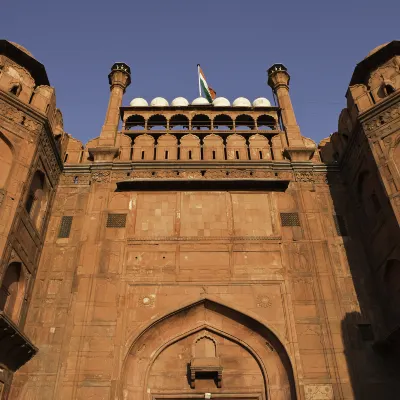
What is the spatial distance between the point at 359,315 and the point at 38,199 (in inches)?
466

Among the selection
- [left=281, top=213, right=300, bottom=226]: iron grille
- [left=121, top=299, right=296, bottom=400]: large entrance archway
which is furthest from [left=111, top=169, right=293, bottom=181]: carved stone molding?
[left=121, top=299, right=296, bottom=400]: large entrance archway

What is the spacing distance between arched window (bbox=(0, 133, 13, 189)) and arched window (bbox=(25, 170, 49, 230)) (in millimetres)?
1314

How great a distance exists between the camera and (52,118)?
52.9 ft

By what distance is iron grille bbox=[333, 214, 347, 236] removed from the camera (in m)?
15.4

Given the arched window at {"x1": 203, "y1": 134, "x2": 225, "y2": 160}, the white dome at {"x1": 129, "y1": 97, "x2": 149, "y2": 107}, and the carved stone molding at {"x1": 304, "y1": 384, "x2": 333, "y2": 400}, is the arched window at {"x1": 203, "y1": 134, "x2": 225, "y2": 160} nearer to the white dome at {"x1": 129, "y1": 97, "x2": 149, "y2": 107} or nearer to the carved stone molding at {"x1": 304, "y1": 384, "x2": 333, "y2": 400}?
the white dome at {"x1": 129, "y1": 97, "x2": 149, "y2": 107}

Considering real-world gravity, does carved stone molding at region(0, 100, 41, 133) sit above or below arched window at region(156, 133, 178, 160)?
below

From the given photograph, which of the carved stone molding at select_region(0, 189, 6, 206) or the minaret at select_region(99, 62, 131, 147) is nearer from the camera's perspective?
the carved stone molding at select_region(0, 189, 6, 206)

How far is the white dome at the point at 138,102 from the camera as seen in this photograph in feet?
64.1

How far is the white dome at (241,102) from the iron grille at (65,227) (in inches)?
379

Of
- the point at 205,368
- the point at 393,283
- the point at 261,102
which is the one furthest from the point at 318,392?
the point at 261,102

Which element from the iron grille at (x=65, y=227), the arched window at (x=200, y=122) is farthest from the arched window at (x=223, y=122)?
the iron grille at (x=65, y=227)

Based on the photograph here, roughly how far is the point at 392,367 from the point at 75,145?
14.6 metres

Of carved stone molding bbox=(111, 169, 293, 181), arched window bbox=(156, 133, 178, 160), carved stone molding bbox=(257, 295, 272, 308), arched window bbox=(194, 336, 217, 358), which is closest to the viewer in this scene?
arched window bbox=(194, 336, 217, 358)

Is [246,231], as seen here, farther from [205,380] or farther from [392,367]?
[392,367]
